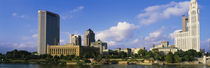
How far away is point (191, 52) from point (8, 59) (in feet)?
422

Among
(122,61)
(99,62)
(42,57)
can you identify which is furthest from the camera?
(42,57)

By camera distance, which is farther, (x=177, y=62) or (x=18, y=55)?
(x=18, y=55)

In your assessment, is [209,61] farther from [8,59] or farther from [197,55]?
[8,59]

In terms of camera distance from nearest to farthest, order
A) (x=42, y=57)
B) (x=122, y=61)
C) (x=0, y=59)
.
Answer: (x=122, y=61) < (x=0, y=59) < (x=42, y=57)

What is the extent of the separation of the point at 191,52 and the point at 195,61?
75.8 feet

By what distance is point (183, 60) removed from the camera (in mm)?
150125

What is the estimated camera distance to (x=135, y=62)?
151 m

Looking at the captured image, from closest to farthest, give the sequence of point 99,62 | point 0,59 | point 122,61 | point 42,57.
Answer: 1. point 99,62
2. point 122,61
3. point 0,59
4. point 42,57

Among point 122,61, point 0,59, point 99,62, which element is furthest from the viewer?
point 0,59

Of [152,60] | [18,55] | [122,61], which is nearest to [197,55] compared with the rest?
[152,60]

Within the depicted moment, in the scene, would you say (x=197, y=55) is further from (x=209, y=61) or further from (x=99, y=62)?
(x=99, y=62)

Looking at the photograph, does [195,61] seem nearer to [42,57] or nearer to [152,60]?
[152,60]

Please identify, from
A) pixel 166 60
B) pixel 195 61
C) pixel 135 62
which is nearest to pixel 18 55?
pixel 135 62

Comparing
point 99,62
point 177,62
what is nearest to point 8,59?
point 99,62
